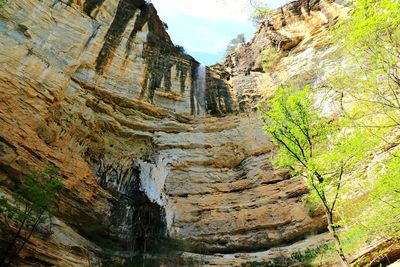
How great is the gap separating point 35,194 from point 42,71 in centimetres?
752

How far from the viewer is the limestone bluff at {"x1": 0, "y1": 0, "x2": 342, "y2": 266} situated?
44.9 feet

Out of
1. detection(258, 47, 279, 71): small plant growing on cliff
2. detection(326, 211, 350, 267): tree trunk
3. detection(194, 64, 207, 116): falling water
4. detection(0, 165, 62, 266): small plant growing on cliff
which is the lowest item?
detection(326, 211, 350, 267): tree trunk

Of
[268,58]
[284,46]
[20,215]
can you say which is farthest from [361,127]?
[284,46]

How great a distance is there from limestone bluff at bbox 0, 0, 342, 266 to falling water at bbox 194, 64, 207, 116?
253 mm

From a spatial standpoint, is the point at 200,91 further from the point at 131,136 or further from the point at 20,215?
the point at 20,215

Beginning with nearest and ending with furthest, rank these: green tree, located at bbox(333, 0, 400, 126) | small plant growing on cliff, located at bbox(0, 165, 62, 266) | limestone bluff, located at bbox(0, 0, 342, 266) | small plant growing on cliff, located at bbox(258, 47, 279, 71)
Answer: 1. green tree, located at bbox(333, 0, 400, 126)
2. small plant growing on cliff, located at bbox(0, 165, 62, 266)
3. limestone bluff, located at bbox(0, 0, 342, 266)
4. small plant growing on cliff, located at bbox(258, 47, 279, 71)

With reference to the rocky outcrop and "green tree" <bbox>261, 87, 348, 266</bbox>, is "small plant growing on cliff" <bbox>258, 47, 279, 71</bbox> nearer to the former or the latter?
the rocky outcrop

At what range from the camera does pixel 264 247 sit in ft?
52.6

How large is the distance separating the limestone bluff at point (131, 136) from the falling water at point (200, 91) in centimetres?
25

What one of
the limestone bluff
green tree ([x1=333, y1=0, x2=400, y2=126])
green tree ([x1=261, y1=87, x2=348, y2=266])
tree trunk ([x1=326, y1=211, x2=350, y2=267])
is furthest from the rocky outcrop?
tree trunk ([x1=326, y1=211, x2=350, y2=267])

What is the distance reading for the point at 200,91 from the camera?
23.7 meters

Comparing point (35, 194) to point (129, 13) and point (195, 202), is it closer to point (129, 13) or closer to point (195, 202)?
point (195, 202)

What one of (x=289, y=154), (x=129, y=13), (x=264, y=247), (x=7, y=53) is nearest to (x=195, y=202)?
(x=264, y=247)

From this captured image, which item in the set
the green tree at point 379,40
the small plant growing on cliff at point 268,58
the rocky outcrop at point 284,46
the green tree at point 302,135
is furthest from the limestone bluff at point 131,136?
the green tree at point 379,40
